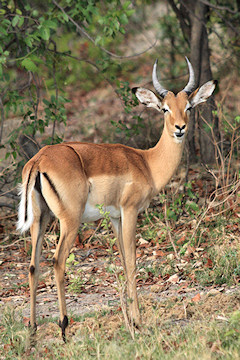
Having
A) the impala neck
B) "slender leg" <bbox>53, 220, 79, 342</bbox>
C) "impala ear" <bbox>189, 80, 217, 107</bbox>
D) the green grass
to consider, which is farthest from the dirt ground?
"impala ear" <bbox>189, 80, 217, 107</bbox>

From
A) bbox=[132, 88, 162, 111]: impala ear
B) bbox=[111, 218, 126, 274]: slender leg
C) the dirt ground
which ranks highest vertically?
bbox=[132, 88, 162, 111]: impala ear

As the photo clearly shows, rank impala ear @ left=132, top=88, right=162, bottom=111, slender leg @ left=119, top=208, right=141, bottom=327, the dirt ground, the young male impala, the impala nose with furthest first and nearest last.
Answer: impala ear @ left=132, top=88, right=162, bottom=111 → the impala nose → slender leg @ left=119, top=208, right=141, bottom=327 → the dirt ground → the young male impala

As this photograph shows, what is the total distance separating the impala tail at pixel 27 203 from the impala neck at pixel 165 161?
53.1 inches

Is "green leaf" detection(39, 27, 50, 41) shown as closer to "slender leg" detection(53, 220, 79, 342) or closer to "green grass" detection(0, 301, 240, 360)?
"slender leg" detection(53, 220, 79, 342)

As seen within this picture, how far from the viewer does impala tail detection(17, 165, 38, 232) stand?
15.5 ft

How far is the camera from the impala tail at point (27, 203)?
4.74 metres

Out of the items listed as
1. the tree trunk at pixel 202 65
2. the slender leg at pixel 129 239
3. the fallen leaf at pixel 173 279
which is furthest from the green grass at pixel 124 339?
the tree trunk at pixel 202 65

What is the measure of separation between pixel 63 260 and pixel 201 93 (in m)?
2.25

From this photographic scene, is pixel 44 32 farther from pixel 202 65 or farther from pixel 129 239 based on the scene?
pixel 202 65

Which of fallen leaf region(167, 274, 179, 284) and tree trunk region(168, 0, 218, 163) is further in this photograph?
tree trunk region(168, 0, 218, 163)

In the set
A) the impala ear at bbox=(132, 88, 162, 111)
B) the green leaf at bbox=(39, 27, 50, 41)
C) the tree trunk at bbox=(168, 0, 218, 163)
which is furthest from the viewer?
the tree trunk at bbox=(168, 0, 218, 163)

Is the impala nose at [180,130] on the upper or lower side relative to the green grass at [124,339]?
upper

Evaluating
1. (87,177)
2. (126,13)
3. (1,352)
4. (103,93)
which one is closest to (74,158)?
(87,177)

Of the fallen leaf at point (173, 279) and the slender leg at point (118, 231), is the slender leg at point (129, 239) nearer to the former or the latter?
the slender leg at point (118, 231)
